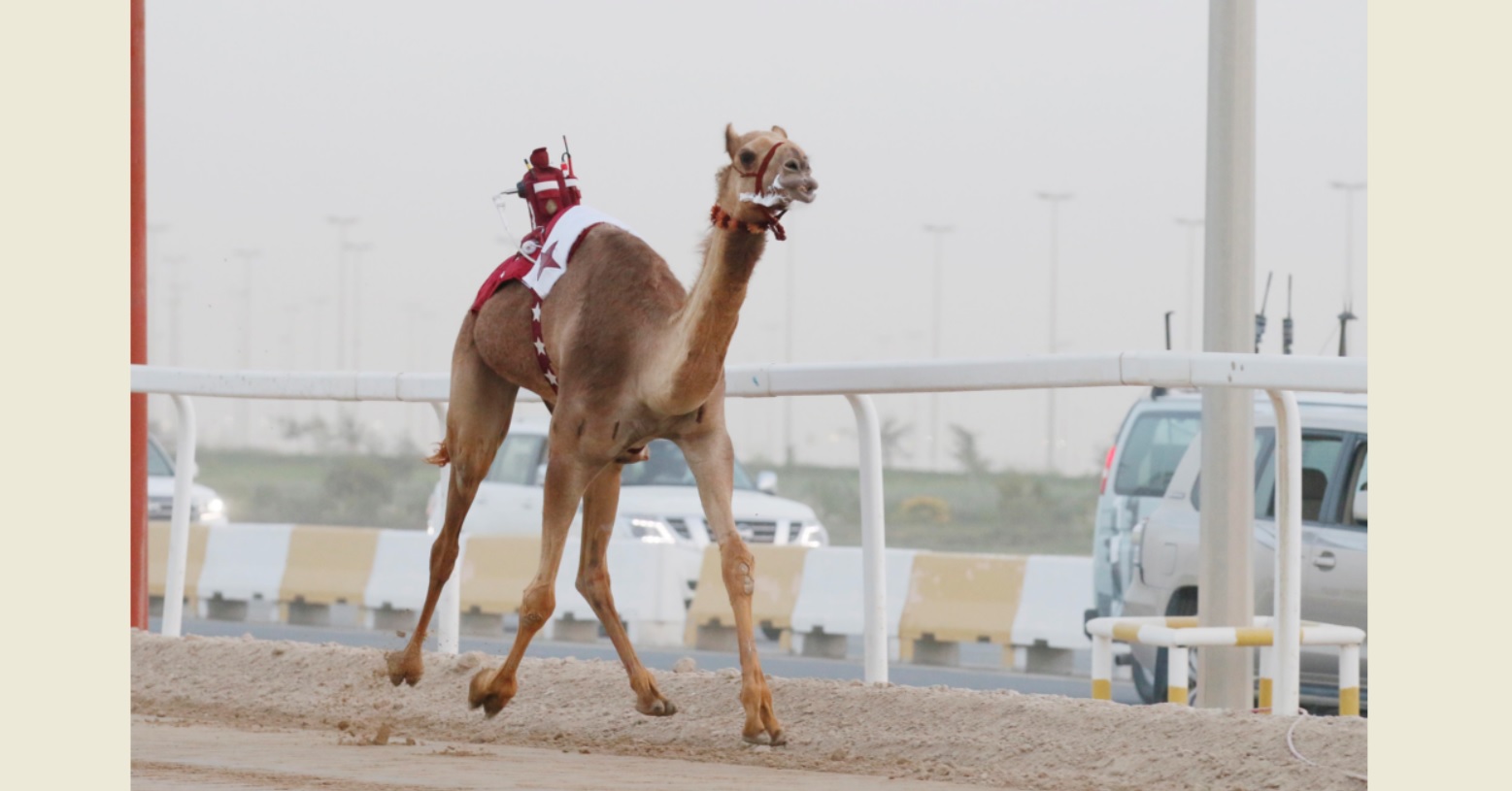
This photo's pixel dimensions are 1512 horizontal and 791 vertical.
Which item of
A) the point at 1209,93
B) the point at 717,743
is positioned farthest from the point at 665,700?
the point at 1209,93

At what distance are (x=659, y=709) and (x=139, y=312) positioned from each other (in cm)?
509

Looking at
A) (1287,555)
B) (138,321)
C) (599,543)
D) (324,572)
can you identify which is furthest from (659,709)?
(324,572)

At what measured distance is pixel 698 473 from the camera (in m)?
7.84

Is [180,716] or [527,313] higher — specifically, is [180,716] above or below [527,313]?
below

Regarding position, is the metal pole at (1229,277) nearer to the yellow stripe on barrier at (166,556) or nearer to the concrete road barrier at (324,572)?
the concrete road barrier at (324,572)

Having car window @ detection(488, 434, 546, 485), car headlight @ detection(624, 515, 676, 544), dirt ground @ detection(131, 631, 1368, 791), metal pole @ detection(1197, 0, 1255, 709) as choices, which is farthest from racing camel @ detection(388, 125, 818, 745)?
car window @ detection(488, 434, 546, 485)

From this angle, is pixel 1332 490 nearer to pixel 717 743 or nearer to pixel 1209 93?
pixel 1209 93

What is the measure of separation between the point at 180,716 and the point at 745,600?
2.87 meters

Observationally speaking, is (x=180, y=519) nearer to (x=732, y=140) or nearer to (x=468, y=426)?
(x=468, y=426)

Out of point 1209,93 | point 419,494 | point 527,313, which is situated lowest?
point 419,494

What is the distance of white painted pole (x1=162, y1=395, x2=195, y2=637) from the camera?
10914 mm

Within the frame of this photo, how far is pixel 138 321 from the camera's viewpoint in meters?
12.5

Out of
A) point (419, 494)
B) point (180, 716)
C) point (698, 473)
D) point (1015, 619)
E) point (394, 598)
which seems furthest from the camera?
point (419, 494)

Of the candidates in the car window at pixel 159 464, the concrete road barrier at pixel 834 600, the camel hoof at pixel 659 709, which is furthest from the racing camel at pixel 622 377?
the car window at pixel 159 464
